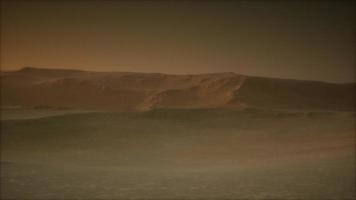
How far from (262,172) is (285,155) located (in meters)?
3.41

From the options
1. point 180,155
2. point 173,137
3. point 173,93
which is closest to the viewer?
point 180,155

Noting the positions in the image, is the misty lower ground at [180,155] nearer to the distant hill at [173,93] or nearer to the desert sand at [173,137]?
the desert sand at [173,137]

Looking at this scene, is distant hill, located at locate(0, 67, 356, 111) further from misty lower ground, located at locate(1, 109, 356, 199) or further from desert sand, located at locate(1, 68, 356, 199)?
misty lower ground, located at locate(1, 109, 356, 199)

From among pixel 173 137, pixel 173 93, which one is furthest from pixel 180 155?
pixel 173 93

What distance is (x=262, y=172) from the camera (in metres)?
10.6

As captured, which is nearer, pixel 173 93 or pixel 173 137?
pixel 173 137

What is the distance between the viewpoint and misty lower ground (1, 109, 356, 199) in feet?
28.0

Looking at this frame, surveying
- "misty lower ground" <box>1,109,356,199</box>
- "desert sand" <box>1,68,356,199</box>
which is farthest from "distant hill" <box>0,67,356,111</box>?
"misty lower ground" <box>1,109,356,199</box>

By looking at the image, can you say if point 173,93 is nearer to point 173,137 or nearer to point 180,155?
point 173,137

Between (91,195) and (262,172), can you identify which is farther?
(262,172)

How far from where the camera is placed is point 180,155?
14641mm

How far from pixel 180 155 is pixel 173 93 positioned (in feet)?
45.9

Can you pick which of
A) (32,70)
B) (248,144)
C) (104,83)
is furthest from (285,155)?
(32,70)

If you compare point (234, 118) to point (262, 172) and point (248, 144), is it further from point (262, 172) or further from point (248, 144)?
point (262, 172)
